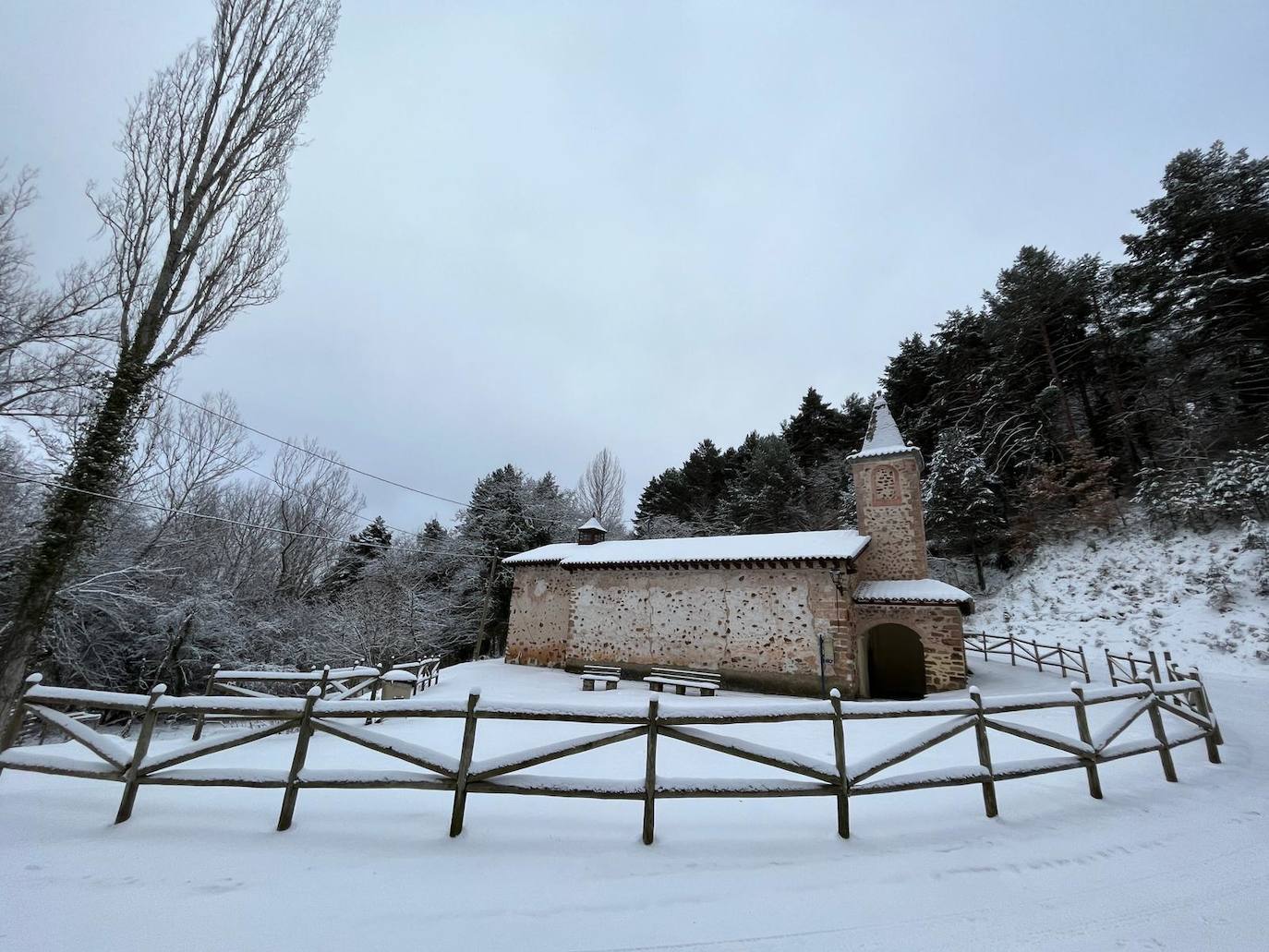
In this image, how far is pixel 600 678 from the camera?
43.3 feet

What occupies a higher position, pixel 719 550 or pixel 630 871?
pixel 719 550

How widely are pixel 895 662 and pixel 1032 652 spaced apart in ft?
18.5

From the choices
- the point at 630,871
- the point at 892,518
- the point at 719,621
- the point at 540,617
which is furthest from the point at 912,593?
the point at 630,871

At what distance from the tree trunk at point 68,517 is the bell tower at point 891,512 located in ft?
57.7

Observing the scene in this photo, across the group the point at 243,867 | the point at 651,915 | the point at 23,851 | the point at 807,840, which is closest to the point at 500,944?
the point at 651,915

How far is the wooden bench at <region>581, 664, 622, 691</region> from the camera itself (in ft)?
42.5

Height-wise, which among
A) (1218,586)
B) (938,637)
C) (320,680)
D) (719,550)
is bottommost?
(320,680)

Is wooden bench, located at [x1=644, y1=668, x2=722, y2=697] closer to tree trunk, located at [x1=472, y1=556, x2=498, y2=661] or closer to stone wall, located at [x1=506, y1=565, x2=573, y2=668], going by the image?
stone wall, located at [x1=506, y1=565, x2=573, y2=668]

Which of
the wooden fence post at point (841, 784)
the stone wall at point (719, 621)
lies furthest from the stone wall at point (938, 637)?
the wooden fence post at point (841, 784)

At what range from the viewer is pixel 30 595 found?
27.1ft

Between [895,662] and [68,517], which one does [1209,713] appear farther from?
[68,517]

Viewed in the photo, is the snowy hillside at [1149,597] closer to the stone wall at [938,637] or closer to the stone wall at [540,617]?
the stone wall at [938,637]

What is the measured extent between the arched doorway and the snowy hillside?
5.51 m

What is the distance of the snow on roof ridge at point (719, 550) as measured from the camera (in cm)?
1359
